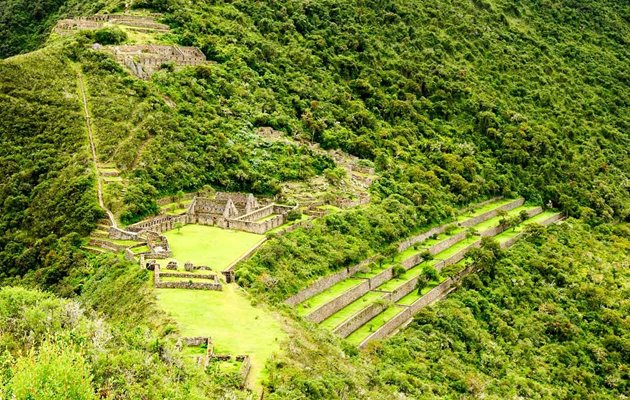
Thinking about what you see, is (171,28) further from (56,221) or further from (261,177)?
(56,221)

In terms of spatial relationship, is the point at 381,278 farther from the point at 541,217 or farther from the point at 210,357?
the point at 541,217

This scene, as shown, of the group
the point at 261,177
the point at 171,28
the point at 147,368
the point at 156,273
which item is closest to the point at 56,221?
the point at 156,273

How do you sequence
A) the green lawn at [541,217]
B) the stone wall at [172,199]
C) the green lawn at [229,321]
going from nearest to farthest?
the green lawn at [229,321] → the stone wall at [172,199] → the green lawn at [541,217]

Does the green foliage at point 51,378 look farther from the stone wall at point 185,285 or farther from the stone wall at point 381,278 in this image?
the stone wall at point 381,278

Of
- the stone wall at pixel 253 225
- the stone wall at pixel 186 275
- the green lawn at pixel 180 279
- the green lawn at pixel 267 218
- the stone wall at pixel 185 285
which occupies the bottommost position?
the green lawn at pixel 267 218

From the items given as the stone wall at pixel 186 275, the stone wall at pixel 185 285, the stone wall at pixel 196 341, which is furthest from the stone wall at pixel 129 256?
the stone wall at pixel 196 341

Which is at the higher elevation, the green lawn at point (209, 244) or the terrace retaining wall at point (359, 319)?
the green lawn at point (209, 244)
